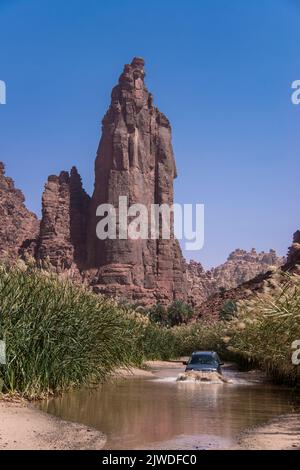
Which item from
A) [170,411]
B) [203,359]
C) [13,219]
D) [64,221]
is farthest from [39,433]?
[13,219]

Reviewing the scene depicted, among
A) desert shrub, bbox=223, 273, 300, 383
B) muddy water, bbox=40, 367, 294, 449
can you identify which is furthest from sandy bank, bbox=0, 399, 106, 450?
desert shrub, bbox=223, 273, 300, 383

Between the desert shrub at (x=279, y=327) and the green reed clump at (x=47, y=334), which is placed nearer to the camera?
the green reed clump at (x=47, y=334)

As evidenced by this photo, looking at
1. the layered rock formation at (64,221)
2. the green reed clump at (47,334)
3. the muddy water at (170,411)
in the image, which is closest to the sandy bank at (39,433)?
the muddy water at (170,411)

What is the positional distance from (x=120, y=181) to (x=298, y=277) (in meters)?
113

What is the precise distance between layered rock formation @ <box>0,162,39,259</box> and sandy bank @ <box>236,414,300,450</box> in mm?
123900

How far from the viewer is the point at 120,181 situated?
12812cm

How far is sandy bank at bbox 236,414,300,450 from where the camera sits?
9.12m

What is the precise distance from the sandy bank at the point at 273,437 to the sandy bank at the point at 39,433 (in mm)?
2286

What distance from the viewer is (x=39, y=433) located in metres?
9.89

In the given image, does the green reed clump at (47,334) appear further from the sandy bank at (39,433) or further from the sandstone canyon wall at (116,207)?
the sandstone canyon wall at (116,207)

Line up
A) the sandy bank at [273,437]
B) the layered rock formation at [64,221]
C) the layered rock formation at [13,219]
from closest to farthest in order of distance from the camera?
the sandy bank at [273,437]
the layered rock formation at [64,221]
the layered rock formation at [13,219]

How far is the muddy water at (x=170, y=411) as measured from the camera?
10000mm

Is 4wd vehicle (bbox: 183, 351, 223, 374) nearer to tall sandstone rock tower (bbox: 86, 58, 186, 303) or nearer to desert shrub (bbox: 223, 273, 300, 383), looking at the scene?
desert shrub (bbox: 223, 273, 300, 383)
